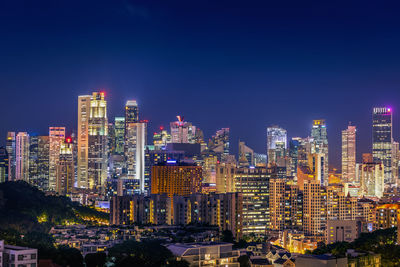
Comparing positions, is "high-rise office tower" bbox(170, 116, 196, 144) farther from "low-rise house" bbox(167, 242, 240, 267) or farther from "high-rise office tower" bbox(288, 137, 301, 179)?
"low-rise house" bbox(167, 242, 240, 267)

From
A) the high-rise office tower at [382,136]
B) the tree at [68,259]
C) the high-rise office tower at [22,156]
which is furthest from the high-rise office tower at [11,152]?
the tree at [68,259]

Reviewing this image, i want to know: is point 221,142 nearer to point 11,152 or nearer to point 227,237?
point 11,152

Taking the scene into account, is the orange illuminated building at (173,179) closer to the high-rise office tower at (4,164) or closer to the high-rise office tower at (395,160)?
the high-rise office tower at (4,164)

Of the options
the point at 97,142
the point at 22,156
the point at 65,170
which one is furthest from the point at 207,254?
the point at 97,142

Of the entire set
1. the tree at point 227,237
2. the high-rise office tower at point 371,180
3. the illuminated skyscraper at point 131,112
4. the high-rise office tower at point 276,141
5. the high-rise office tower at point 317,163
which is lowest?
the tree at point 227,237

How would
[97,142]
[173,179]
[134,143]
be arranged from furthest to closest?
[134,143] → [97,142] → [173,179]

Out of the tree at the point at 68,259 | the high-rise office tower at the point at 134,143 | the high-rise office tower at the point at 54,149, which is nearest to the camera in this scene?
the tree at the point at 68,259
